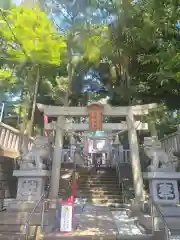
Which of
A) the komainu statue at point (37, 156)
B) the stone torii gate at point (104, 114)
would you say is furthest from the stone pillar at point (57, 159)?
the komainu statue at point (37, 156)

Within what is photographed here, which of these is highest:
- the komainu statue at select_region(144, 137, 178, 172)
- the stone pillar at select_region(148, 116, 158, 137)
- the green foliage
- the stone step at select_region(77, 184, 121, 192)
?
the green foliage

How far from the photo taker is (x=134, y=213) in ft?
27.2

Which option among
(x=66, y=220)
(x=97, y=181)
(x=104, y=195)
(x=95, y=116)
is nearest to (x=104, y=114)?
(x=95, y=116)

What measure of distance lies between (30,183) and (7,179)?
2744 mm

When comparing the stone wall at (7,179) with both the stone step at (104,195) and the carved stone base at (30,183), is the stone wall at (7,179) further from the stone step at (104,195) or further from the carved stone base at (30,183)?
the stone step at (104,195)

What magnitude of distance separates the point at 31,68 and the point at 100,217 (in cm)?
801

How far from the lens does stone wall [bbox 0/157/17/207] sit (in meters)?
9.31

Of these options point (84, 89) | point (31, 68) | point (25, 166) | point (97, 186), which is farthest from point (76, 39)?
point (97, 186)

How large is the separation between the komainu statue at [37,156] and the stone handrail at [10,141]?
3.72 ft

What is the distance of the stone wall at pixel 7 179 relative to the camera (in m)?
9.31

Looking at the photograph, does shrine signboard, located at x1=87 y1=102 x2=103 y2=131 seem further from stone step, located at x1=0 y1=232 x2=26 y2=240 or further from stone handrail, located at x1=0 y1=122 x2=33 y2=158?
stone step, located at x1=0 y1=232 x2=26 y2=240

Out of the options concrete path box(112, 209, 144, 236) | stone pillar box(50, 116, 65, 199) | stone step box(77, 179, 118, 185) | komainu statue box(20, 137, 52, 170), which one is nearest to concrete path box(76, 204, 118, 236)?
concrete path box(112, 209, 144, 236)

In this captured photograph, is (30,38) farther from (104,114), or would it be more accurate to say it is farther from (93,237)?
(93,237)

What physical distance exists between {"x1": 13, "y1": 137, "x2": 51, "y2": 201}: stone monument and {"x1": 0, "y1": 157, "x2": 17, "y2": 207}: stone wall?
185 centimetres
